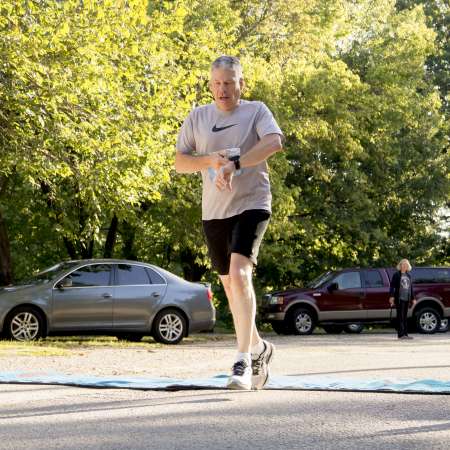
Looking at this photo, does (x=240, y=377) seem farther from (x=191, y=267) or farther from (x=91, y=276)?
(x=191, y=267)

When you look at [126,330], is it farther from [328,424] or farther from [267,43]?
[267,43]

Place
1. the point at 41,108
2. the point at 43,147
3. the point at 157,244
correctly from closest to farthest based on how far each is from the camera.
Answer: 1. the point at 41,108
2. the point at 43,147
3. the point at 157,244

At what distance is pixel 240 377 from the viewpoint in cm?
660

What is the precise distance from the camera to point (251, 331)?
6.77 meters

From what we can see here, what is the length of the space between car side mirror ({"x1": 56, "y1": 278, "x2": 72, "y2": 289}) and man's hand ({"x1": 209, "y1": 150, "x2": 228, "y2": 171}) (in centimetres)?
1248

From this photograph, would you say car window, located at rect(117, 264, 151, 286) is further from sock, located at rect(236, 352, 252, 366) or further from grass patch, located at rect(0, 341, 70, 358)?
sock, located at rect(236, 352, 252, 366)

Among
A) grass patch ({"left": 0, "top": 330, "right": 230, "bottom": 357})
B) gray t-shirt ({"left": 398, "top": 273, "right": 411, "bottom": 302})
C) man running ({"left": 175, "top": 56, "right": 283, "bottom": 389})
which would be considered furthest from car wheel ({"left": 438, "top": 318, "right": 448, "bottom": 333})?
man running ({"left": 175, "top": 56, "right": 283, "bottom": 389})

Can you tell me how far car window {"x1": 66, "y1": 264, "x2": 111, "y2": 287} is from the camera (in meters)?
19.0

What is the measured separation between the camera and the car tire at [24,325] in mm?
18078

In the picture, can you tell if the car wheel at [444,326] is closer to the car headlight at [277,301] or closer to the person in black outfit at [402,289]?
the car headlight at [277,301]

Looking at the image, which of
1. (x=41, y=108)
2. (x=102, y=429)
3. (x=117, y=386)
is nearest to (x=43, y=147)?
(x=41, y=108)

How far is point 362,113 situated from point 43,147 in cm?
1682

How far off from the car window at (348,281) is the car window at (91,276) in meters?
9.94

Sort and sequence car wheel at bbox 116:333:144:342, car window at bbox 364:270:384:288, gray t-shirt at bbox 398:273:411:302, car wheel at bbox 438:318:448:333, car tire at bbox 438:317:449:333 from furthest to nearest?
car wheel at bbox 438:318:448:333
car tire at bbox 438:317:449:333
car window at bbox 364:270:384:288
gray t-shirt at bbox 398:273:411:302
car wheel at bbox 116:333:144:342
